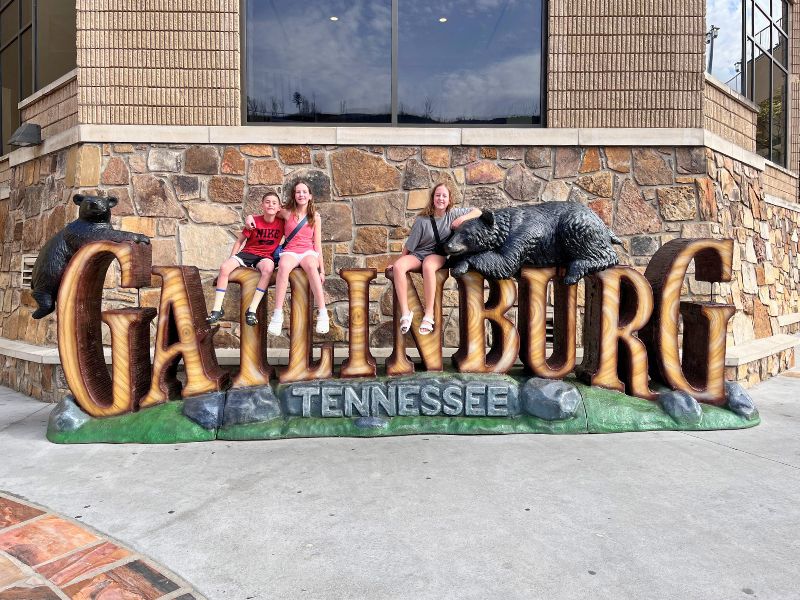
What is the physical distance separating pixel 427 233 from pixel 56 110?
4227mm

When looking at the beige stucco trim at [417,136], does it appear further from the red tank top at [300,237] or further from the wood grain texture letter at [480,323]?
the wood grain texture letter at [480,323]

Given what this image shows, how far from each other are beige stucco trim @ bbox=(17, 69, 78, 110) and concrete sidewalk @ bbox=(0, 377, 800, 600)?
11.3 ft

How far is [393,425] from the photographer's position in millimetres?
3967

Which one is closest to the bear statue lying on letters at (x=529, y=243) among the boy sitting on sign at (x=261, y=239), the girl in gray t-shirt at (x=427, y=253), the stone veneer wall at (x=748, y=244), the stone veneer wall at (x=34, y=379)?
the girl in gray t-shirt at (x=427, y=253)

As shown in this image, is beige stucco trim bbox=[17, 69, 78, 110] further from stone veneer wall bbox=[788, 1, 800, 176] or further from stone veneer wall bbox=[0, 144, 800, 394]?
stone veneer wall bbox=[788, 1, 800, 176]

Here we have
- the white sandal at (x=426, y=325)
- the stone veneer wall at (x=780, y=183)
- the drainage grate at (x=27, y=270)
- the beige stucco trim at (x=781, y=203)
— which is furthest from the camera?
the stone veneer wall at (x=780, y=183)

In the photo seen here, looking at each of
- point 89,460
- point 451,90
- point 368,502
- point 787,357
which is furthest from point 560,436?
point 787,357

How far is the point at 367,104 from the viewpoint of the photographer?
5543 millimetres

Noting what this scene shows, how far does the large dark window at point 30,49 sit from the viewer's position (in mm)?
5844

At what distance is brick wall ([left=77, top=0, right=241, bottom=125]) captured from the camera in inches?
206

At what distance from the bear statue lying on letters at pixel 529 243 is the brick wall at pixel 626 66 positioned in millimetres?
1702

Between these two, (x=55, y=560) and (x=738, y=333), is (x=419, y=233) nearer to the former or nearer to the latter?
(x=55, y=560)

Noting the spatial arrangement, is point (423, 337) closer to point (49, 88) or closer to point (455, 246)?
point (455, 246)

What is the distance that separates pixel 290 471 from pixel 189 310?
1488 millimetres
